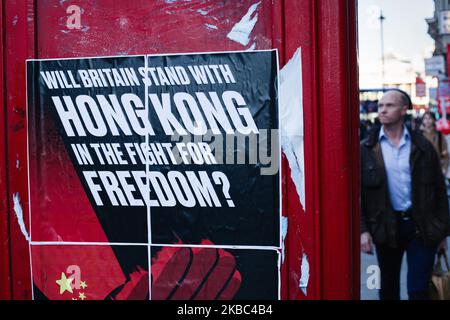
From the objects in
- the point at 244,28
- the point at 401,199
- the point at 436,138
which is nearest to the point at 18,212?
the point at 244,28

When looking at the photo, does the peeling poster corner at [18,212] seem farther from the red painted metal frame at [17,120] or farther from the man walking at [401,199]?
the man walking at [401,199]

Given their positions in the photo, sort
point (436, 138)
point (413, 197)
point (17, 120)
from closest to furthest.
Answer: point (17, 120)
point (413, 197)
point (436, 138)

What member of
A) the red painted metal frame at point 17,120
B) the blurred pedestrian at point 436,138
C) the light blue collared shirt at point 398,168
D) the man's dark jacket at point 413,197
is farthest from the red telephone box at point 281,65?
the blurred pedestrian at point 436,138

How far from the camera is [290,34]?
7.37 ft

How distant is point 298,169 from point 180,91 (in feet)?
1.60

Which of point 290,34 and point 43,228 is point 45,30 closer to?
point 43,228

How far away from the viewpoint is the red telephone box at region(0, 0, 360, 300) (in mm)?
2234

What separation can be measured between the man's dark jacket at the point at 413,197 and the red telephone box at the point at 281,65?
2.11 m

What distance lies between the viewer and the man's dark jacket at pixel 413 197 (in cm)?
442

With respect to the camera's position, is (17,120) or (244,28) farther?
(17,120)

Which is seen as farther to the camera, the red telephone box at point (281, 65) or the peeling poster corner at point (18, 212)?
the peeling poster corner at point (18, 212)

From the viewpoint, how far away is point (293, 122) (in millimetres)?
2260

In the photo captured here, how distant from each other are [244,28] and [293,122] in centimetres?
36

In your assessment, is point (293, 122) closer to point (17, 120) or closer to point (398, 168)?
point (17, 120)
